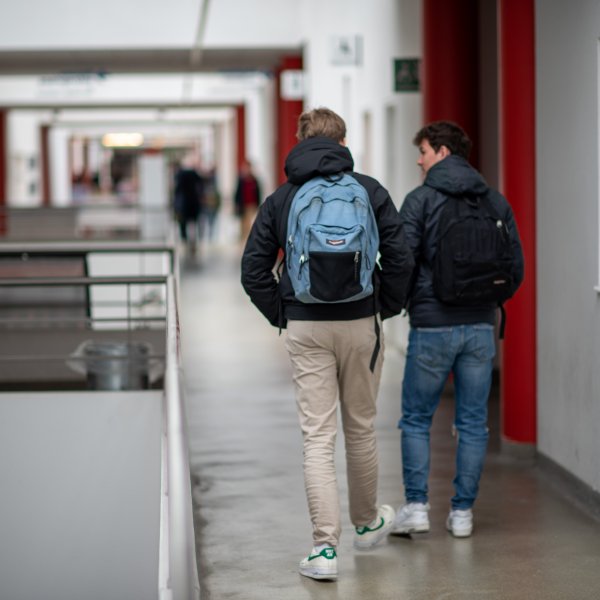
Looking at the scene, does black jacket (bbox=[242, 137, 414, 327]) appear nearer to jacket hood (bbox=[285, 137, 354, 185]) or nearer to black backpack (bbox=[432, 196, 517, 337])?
jacket hood (bbox=[285, 137, 354, 185])

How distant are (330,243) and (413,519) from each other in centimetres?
157

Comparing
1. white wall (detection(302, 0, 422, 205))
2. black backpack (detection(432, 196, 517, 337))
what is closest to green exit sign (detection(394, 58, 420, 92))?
white wall (detection(302, 0, 422, 205))

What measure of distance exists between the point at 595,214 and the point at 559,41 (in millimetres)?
1080

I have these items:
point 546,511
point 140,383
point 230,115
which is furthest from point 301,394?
point 230,115

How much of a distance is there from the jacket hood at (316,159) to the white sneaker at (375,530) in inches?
59.1

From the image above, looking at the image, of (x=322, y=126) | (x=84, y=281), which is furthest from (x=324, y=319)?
(x=84, y=281)

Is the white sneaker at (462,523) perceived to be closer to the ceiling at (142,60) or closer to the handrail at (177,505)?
the handrail at (177,505)

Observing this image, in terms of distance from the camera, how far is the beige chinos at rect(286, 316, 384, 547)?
16.7ft

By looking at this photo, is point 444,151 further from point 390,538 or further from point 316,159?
point 390,538

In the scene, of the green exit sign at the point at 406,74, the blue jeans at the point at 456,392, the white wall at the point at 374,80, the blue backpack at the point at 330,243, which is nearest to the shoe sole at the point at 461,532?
the blue jeans at the point at 456,392

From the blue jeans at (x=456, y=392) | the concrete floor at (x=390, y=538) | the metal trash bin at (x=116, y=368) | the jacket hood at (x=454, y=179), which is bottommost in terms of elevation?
the concrete floor at (x=390, y=538)

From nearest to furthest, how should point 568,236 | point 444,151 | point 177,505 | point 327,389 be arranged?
point 177,505 < point 327,389 < point 444,151 < point 568,236

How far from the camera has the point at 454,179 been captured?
5688 millimetres

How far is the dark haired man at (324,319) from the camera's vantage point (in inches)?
200
